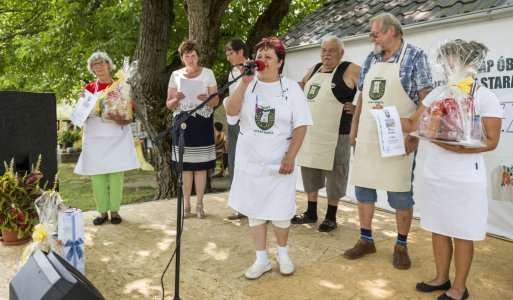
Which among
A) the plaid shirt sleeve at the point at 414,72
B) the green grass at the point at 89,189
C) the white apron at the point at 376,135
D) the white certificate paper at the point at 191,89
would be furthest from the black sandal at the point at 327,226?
the green grass at the point at 89,189

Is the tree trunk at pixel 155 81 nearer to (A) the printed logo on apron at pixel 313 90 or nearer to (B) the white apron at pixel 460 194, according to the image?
(A) the printed logo on apron at pixel 313 90

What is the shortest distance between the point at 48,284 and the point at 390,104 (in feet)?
8.24

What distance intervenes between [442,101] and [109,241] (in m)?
3.06

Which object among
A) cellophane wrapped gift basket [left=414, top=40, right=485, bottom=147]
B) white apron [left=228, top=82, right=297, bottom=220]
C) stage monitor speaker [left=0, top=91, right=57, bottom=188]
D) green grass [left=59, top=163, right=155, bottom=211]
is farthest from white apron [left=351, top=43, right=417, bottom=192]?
green grass [left=59, top=163, right=155, bottom=211]

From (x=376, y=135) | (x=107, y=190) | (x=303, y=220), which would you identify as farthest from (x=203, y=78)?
(x=376, y=135)

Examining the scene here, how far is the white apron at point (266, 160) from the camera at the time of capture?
2961 millimetres

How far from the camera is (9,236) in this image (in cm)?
382

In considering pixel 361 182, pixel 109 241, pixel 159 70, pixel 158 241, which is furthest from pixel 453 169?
pixel 159 70

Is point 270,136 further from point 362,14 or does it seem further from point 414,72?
point 362,14

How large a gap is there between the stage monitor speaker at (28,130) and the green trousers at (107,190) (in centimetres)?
48

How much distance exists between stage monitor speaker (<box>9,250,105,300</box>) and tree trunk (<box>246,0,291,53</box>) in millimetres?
6618

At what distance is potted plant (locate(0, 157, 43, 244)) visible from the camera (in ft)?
12.0

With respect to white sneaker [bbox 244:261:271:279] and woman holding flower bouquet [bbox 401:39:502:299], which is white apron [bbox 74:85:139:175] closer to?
white sneaker [bbox 244:261:271:279]

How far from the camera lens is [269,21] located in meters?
8.11
